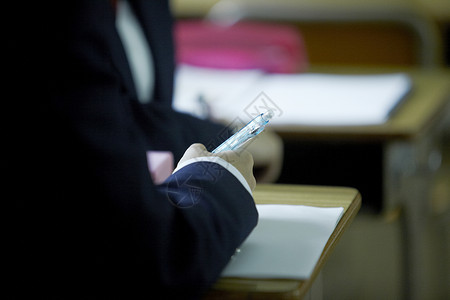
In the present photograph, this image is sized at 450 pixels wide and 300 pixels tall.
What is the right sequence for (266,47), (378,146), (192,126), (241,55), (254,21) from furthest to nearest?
(254,21), (266,47), (241,55), (378,146), (192,126)

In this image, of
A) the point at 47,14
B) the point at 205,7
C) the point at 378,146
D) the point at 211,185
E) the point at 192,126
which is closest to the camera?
the point at 47,14

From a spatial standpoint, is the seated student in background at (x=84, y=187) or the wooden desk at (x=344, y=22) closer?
the seated student in background at (x=84, y=187)

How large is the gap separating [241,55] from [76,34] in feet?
4.46

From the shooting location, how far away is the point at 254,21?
9.11 ft

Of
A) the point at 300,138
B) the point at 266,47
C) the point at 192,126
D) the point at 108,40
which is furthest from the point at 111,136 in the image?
the point at 266,47

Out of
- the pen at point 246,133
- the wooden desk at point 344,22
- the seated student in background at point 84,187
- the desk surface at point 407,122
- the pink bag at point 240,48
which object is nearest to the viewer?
the seated student in background at point 84,187

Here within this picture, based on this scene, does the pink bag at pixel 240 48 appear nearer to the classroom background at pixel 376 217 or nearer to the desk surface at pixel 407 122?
the classroom background at pixel 376 217

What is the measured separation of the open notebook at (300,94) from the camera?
4.75 ft

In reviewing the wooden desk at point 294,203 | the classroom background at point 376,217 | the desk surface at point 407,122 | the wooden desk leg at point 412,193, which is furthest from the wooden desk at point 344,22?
the wooden desk at point 294,203

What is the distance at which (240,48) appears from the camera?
1.98 metres

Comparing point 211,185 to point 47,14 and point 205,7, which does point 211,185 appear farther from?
point 205,7

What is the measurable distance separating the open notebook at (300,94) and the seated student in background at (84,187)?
76cm

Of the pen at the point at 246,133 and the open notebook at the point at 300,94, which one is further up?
the pen at the point at 246,133

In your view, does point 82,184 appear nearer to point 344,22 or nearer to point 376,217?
point 376,217
